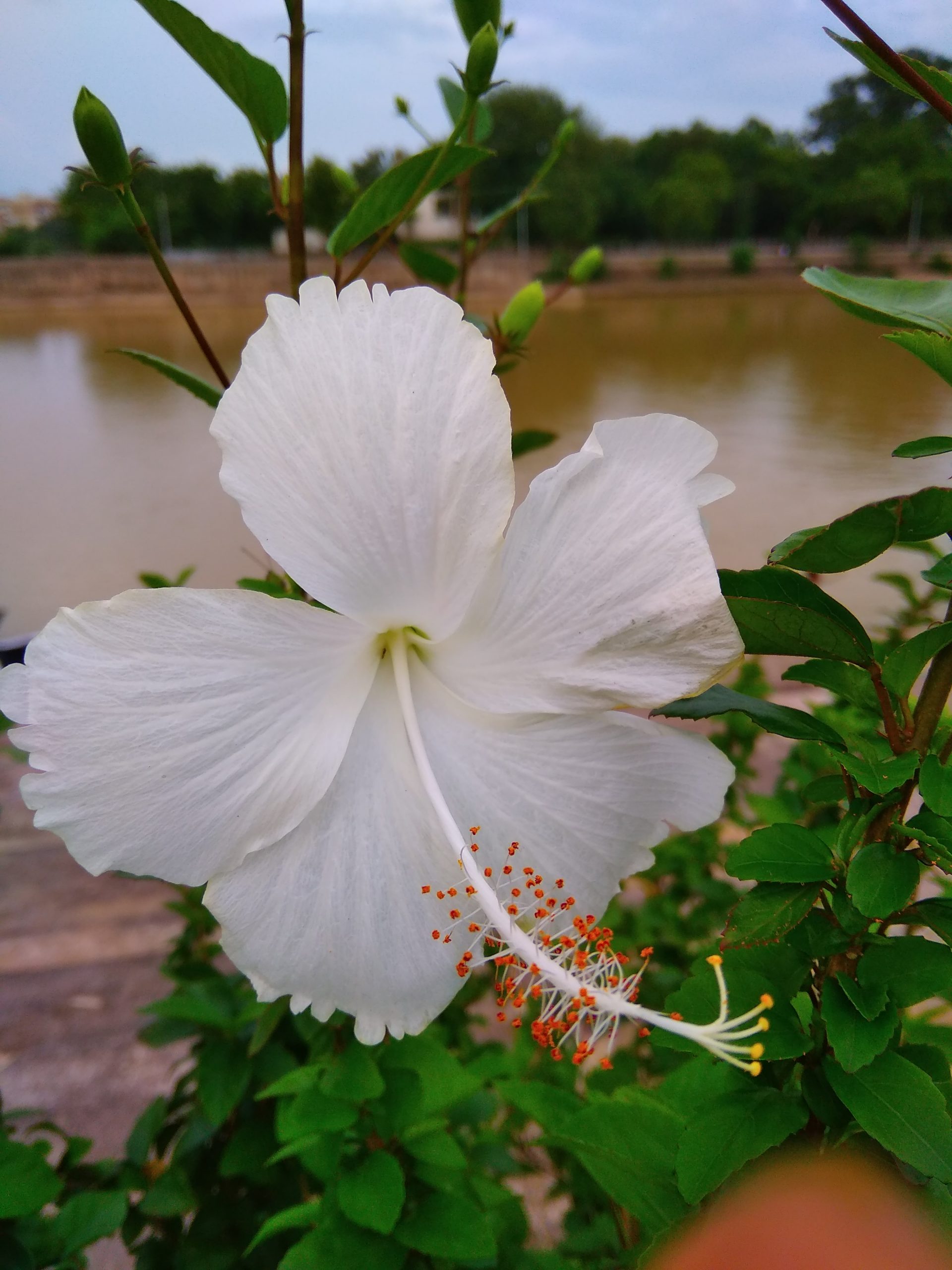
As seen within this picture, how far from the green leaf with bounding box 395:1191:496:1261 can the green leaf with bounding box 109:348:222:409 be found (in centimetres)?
49

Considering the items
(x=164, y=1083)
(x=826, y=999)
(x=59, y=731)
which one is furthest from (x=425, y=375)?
(x=164, y=1083)

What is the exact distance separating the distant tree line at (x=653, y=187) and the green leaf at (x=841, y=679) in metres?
0.30

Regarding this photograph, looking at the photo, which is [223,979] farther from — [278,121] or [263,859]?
[278,121]

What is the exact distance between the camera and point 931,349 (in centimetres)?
32

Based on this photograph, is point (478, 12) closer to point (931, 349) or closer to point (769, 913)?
point (931, 349)

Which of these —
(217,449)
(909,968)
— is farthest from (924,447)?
(217,449)

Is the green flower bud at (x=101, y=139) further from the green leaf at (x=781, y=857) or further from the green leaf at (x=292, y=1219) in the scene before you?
the green leaf at (x=292, y=1219)

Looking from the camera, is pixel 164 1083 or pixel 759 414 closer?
pixel 164 1083

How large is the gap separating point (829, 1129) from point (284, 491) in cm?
35

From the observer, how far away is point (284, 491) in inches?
12.8

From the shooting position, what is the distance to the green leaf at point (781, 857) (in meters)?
0.33

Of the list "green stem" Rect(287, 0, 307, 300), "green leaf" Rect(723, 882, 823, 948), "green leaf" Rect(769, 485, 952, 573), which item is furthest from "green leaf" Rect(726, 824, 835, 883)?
"green stem" Rect(287, 0, 307, 300)

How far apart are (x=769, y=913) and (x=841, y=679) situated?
11cm

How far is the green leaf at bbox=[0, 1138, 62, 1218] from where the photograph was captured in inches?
20.0
